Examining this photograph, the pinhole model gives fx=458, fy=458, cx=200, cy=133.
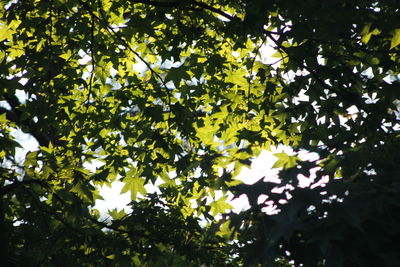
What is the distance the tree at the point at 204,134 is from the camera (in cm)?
246

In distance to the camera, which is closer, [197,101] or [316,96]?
[316,96]

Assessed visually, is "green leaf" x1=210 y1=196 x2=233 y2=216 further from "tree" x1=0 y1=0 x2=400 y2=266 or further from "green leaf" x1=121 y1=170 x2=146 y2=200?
"green leaf" x1=121 y1=170 x2=146 y2=200

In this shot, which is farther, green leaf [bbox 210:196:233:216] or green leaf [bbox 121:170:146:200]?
green leaf [bbox 121:170:146:200]

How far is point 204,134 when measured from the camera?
6.11m

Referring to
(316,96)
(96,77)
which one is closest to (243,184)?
(316,96)

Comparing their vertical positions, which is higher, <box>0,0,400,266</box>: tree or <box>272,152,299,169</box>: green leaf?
<box>0,0,400,266</box>: tree

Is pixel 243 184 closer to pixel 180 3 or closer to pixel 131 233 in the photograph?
pixel 131 233

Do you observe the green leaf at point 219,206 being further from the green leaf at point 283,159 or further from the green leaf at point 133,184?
the green leaf at point 283,159

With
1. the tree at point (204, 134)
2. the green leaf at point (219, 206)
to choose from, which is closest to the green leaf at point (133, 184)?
the tree at point (204, 134)

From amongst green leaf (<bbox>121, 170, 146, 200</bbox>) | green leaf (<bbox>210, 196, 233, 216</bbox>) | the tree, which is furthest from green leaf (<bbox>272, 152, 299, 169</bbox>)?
green leaf (<bbox>121, 170, 146, 200</bbox>)

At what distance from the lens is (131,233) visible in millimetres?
4641

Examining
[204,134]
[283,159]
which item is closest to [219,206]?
[204,134]

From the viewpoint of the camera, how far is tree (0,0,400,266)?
96.7 inches

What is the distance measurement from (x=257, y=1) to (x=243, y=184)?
240cm
